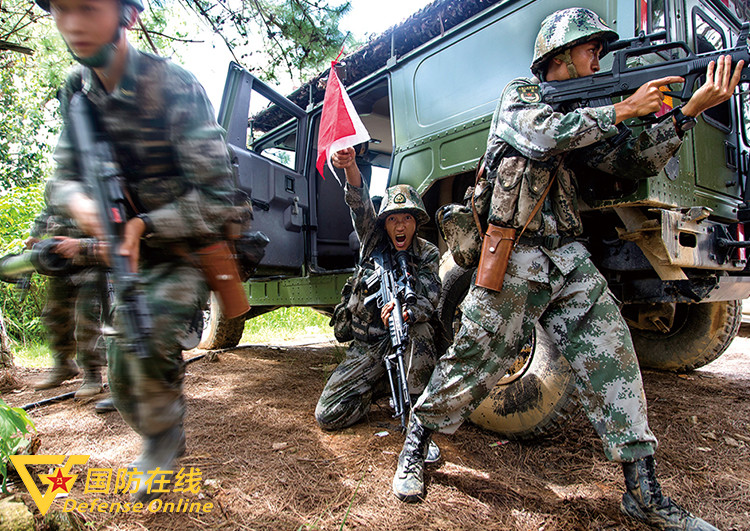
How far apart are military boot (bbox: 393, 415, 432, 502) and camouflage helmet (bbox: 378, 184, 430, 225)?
4.12 feet

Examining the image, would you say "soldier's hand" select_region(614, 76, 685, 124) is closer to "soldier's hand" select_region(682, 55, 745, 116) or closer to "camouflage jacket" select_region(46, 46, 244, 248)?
"soldier's hand" select_region(682, 55, 745, 116)

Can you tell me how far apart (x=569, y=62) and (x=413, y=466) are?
1778 millimetres

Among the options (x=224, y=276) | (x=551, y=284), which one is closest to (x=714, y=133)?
(x=551, y=284)

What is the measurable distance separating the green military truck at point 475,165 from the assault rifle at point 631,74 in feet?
1.17

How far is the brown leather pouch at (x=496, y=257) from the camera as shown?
1.82 metres

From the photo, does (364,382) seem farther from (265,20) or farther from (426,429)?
(265,20)

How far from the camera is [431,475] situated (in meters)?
2.02

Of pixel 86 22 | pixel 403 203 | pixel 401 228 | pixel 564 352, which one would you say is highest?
pixel 86 22

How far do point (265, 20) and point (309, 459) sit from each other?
121 inches

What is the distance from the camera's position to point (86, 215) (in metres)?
1.28

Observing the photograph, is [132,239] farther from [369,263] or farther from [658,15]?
[658,15]

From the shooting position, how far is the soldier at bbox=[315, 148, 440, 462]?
265 cm

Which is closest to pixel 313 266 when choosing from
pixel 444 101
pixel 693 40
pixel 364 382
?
pixel 364 382

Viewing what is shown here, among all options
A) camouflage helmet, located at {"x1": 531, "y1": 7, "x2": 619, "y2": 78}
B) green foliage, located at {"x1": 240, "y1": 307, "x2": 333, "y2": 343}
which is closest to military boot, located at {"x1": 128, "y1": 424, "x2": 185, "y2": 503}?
camouflage helmet, located at {"x1": 531, "y1": 7, "x2": 619, "y2": 78}
